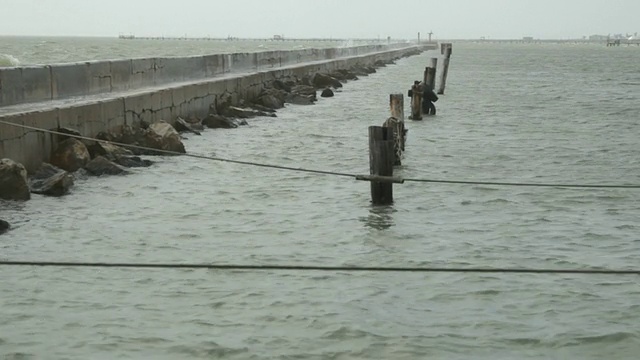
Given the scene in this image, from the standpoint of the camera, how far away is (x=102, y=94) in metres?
14.5

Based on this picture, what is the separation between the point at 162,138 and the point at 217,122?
15.2 feet

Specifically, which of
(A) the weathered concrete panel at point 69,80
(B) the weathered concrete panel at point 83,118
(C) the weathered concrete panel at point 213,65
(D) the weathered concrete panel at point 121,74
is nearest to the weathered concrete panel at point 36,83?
(A) the weathered concrete panel at point 69,80

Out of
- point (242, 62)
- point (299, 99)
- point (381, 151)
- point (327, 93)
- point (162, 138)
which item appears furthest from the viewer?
point (327, 93)

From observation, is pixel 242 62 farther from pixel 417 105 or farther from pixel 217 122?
pixel 217 122

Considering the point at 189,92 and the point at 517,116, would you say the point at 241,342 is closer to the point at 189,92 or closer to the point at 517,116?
the point at 189,92

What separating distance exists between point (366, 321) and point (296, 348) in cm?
60

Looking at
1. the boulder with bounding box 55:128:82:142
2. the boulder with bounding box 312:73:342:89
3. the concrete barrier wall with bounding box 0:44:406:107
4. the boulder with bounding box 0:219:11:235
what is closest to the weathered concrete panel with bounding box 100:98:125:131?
the concrete barrier wall with bounding box 0:44:406:107

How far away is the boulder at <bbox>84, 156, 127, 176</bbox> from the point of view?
11188mm

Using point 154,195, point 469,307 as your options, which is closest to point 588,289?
point 469,307

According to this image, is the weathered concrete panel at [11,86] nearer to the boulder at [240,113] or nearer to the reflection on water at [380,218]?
the reflection on water at [380,218]

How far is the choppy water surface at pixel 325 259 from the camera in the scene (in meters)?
5.55

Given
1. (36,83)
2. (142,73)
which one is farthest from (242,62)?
(36,83)

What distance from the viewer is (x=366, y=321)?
588 cm

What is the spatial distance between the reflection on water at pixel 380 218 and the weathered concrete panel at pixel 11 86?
459 cm
